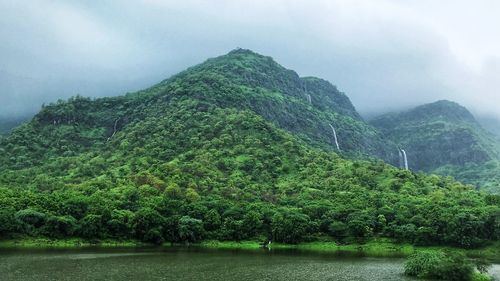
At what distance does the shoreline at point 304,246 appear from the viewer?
95.1 metres

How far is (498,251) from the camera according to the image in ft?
330

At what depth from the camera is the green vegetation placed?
6531 cm

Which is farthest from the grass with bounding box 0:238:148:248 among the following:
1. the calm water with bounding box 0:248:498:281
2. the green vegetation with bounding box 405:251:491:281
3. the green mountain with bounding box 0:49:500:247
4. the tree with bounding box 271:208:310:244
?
the green vegetation with bounding box 405:251:491:281

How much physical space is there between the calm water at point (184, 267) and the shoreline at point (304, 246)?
14205mm

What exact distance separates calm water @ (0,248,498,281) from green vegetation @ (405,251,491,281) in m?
2.74

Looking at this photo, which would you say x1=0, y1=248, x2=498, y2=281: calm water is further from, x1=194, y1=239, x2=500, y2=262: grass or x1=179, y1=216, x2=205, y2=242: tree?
x1=179, y1=216, x2=205, y2=242: tree

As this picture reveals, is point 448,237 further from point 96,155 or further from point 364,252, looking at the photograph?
point 96,155

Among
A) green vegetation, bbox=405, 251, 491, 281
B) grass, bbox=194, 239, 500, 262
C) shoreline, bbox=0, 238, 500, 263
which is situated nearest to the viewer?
green vegetation, bbox=405, 251, 491, 281

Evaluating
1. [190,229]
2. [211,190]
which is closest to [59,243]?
[190,229]

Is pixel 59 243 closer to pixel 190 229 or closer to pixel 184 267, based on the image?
pixel 190 229

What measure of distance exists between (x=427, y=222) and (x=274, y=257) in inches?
1700

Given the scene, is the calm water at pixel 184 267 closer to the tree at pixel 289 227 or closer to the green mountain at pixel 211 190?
the green mountain at pixel 211 190

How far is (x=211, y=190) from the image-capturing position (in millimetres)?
137750

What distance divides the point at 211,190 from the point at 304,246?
1422 inches
